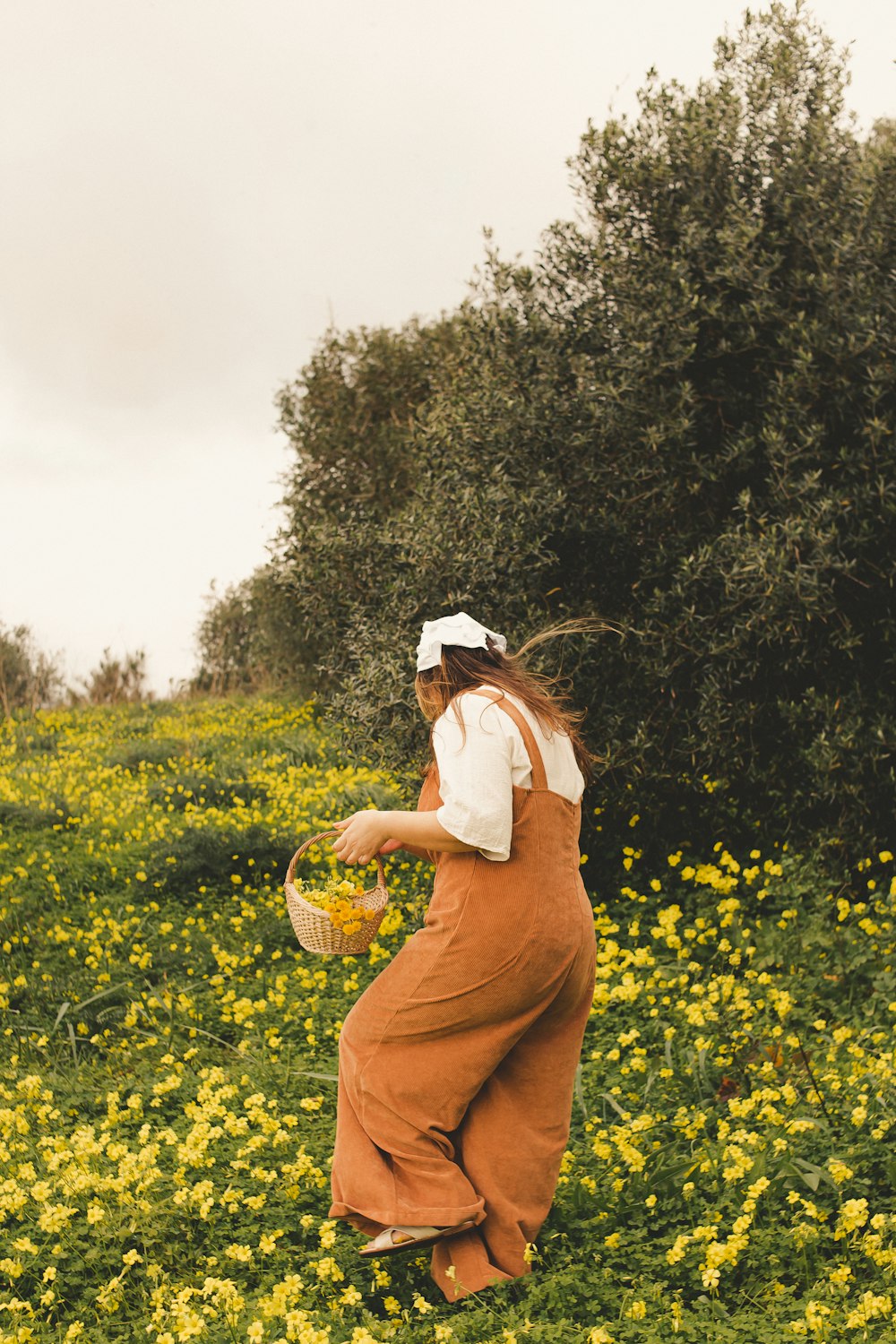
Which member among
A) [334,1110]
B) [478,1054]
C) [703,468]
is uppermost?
[703,468]

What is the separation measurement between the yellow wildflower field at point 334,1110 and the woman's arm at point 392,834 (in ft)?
3.95

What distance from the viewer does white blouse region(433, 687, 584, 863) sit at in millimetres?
3068

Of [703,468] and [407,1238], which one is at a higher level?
[703,468]

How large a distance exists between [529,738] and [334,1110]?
242cm

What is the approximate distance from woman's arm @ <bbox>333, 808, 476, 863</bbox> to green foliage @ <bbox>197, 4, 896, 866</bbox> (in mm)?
3390

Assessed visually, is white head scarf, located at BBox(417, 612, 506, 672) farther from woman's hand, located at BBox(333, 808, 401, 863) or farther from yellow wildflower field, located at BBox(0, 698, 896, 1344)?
yellow wildflower field, located at BBox(0, 698, 896, 1344)

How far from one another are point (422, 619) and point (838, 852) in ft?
9.31

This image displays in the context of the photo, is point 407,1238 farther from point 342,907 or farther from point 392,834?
point 392,834

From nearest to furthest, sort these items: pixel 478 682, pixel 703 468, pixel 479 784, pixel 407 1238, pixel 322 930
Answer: pixel 479 784, pixel 407 1238, pixel 478 682, pixel 322 930, pixel 703 468

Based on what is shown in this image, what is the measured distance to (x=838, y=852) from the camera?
6.56m

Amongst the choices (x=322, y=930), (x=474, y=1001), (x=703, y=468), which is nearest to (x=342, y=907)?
(x=322, y=930)

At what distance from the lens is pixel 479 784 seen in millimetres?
3078

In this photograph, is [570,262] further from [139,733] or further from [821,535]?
[139,733]

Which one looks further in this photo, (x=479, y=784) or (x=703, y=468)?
(x=703, y=468)
